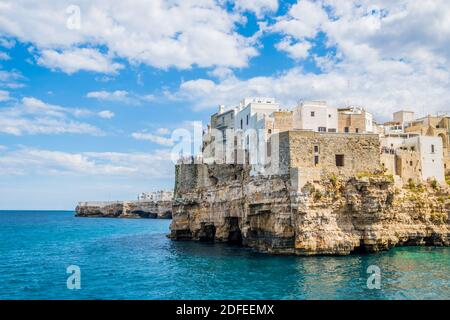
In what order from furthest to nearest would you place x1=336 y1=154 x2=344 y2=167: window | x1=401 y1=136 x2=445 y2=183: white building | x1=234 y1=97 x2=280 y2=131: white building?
x1=401 y1=136 x2=445 y2=183: white building < x1=234 y1=97 x2=280 y2=131: white building < x1=336 y1=154 x2=344 y2=167: window

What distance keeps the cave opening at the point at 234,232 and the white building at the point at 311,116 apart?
518 inches

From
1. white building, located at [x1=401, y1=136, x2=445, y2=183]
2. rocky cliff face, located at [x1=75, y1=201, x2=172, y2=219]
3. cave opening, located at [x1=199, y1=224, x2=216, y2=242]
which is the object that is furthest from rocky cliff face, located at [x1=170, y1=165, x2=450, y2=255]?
rocky cliff face, located at [x1=75, y1=201, x2=172, y2=219]

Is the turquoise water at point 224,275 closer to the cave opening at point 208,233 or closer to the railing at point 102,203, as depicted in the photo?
the cave opening at point 208,233

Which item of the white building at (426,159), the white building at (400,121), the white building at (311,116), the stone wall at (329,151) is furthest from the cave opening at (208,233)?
the white building at (400,121)

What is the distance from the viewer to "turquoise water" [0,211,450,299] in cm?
2441

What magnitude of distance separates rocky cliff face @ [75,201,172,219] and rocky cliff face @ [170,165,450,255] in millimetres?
92522

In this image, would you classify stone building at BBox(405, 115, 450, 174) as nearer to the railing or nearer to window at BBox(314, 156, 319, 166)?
window at BBox(314, 156, 319, 166)

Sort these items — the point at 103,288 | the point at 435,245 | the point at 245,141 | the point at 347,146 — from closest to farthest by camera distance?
the point at 103,288, the point at 347,146, the point at 435,245, the point at 245,141

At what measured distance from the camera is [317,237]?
35.5 metres
